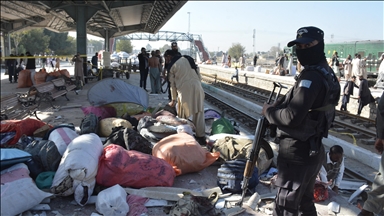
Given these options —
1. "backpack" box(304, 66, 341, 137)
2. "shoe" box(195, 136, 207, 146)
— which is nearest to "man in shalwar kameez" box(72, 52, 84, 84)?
"shoe" box(195, 136, 207, 146)

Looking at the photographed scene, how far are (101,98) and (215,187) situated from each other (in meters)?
4.66

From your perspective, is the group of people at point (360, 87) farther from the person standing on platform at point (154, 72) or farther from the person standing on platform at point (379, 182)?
the person standing on platform at point (379, 182)

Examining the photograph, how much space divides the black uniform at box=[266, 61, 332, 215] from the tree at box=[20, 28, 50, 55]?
7059 centimetres

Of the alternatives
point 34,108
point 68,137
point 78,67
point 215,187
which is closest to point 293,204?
point 215,187

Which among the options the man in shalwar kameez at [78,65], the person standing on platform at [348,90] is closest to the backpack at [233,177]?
the person standing on platform at [348,90]

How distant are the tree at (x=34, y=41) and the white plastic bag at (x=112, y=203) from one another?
69.1 m

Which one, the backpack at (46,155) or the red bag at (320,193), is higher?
the backpack at (46,155)

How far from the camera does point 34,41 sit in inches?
2702

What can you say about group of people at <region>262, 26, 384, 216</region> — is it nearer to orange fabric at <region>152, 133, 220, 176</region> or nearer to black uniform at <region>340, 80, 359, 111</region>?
orange fabric at <region>152, 133, 220, 176</region>

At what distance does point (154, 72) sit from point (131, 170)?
9958mm

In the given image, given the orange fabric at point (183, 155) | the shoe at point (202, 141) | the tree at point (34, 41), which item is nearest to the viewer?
the orange fabric at point (183, 155)

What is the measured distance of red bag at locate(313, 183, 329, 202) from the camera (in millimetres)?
4438

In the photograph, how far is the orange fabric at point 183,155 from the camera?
5113mm

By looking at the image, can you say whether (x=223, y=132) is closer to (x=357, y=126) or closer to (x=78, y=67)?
(x=357, y=126)
